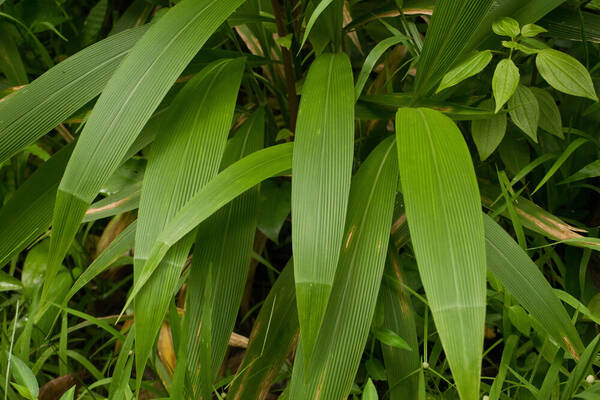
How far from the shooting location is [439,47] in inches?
29.0

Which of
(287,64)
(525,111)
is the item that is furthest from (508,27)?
(287,64)

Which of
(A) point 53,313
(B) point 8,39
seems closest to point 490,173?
(A) point 53,313

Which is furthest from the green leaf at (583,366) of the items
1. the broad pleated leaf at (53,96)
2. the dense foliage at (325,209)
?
the broad pleated leaf at (53,96)

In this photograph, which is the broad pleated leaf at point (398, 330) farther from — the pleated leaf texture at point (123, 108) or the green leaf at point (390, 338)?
the pleated leaf texture at point (123, 108)

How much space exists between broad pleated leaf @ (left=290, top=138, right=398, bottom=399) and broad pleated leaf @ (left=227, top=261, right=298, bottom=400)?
0.36 feet

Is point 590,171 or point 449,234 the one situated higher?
point 449,234

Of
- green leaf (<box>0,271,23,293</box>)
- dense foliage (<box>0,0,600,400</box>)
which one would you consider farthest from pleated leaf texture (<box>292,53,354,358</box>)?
green leaf (<box>0,271,23,293</box>)

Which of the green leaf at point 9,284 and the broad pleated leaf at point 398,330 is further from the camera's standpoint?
the green leaf at point 9,284

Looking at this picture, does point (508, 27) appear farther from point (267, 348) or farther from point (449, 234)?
point (267, 348)

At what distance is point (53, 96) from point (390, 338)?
559 millimetres

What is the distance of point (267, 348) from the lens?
0.75 m

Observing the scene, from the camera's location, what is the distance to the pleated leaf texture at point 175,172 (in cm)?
65

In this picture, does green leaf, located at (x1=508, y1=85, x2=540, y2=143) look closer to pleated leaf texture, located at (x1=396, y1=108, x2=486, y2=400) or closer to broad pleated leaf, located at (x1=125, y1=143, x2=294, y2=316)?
pleated leaf texture, located at (x1=396, y1=108, x2=486, y2=400)

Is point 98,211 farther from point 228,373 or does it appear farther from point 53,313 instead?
point 228,373
